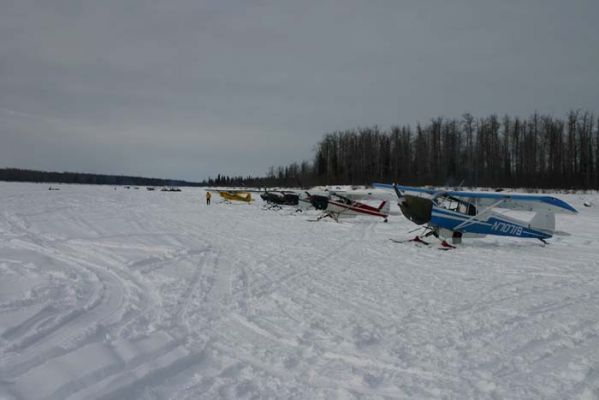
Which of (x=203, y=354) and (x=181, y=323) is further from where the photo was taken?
(x=181, y=323)

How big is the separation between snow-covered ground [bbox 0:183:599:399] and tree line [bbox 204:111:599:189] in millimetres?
24388

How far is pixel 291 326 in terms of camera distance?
3.79 meters

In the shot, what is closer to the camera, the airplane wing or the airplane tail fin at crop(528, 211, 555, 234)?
the airplane wing

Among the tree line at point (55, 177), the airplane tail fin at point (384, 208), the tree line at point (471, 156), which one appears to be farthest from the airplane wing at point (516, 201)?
the tree line at point (55, 177)

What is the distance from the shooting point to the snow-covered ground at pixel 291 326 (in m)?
2.58

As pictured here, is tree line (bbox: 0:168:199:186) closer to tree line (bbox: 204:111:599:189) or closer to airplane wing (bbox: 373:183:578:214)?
tree line (bbox: 204:111:599:189)

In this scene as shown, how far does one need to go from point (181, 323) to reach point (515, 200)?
9.34 m

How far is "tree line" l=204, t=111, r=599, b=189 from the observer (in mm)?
39750

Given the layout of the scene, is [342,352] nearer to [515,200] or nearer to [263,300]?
[263,300]

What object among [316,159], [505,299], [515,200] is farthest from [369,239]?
[316,159]

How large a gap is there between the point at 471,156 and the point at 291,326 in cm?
5276

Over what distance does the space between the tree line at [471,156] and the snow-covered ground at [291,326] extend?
24.4m

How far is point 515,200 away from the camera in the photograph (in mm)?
9820

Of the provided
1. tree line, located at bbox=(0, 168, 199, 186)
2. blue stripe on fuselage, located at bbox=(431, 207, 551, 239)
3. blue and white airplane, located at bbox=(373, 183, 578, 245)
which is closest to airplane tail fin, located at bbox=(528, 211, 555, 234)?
blue and white airplane, located at bbox=(373, 183, 578, 245)
